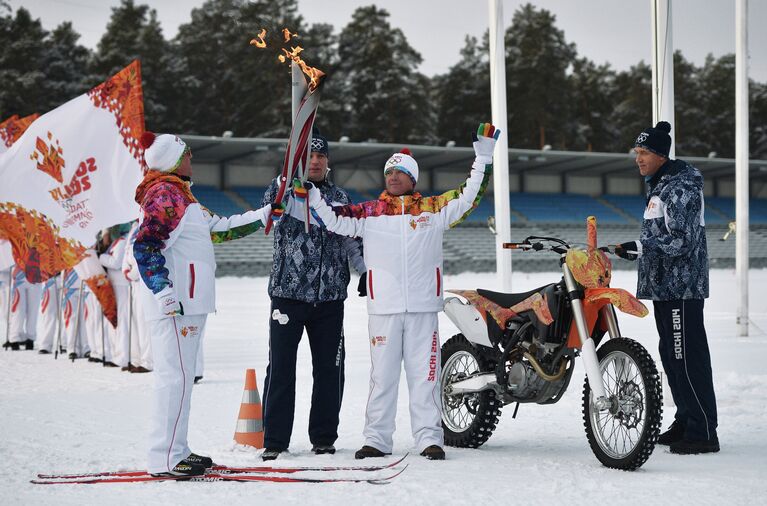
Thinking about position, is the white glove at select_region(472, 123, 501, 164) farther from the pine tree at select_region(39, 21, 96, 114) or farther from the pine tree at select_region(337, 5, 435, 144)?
the pine tree at select_region(337, 5, 435, 144)

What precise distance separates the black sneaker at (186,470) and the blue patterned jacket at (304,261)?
50.3 inches

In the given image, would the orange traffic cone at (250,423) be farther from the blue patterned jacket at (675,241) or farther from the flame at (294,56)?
the blue patterned jacket at (675,241)

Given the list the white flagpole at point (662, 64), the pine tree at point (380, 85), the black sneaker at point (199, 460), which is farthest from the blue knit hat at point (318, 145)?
the pine tree at point (380, 85)

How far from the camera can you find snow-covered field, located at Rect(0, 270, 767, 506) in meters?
4.89

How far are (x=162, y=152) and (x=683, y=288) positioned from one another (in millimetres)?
3253

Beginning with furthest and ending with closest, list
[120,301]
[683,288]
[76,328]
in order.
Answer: [76,328] → [120,301] → [683,288]

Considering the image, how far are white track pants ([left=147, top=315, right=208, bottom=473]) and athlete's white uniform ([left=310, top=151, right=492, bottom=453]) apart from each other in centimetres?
117

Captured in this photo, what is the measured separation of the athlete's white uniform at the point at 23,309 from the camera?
14.7m

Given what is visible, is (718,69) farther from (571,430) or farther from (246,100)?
(571,430)

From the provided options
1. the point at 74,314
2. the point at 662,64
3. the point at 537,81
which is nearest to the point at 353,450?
the point at 662,64

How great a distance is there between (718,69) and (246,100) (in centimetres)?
4054

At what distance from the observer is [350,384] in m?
9.83

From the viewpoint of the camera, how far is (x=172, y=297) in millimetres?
5367

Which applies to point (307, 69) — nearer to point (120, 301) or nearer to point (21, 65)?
point (120, 301)
